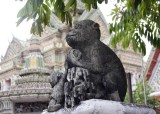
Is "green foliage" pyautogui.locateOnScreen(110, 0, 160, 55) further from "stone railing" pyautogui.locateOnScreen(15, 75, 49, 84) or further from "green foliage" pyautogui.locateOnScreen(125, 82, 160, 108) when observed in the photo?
"green foliage" pyautogui.locateOnScreen(125, 82, 160, 108)

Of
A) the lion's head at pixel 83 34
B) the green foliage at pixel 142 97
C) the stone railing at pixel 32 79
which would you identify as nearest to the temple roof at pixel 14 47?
the green foliage at pixel 142 97

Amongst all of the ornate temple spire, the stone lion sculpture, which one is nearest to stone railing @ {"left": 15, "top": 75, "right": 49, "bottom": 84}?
the ornate temple spire

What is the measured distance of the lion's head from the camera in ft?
11.9

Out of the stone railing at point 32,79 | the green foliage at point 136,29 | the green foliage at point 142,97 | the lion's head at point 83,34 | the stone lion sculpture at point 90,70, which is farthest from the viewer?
the green foliage at point 142,97

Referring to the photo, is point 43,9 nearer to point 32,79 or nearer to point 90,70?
point 90,70

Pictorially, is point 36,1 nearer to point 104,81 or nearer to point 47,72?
point 104,81

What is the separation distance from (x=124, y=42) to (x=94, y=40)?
6.39 ft

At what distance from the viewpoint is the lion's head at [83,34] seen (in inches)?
143

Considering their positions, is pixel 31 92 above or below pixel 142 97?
above

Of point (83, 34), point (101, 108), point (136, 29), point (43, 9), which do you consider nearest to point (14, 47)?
point (136, 29)

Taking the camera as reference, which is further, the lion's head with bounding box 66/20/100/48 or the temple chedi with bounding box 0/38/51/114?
the temple chedi with bounding box 0/38/51/114

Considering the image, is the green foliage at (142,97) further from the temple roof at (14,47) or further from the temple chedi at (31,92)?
the temple chedi at (31,92)

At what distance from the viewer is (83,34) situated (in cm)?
365

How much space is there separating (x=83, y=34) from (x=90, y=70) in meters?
0.42
